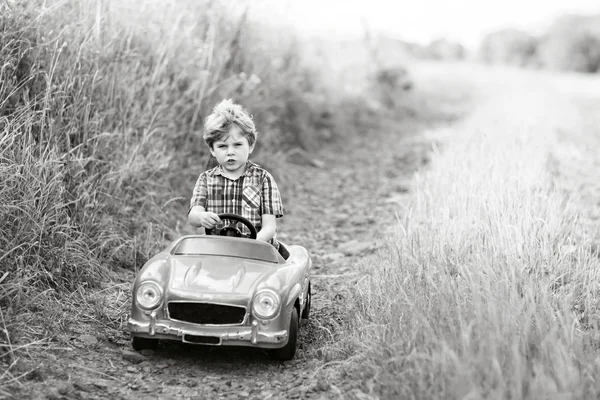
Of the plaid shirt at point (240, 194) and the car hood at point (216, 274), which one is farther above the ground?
the plaid shirt at point (240, 194)

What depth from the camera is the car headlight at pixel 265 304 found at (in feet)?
10.8

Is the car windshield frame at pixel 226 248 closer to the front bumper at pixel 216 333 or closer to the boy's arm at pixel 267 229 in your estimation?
the boy's arm at pixel 267 229

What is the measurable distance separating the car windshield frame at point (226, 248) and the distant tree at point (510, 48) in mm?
51048

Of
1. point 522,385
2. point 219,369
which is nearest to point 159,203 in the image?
point 219,369

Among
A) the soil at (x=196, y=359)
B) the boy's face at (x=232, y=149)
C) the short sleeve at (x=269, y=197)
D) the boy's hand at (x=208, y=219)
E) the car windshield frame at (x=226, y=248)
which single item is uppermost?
the boy's face at (x=232, y=149)

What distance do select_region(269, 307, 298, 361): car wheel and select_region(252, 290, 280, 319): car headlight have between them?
0.19m

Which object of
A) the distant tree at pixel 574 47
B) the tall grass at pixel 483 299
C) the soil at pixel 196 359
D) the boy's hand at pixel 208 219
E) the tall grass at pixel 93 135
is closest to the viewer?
the tall grass at pixel 483 299

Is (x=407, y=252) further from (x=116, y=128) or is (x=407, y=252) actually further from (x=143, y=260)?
(x=116, y=128)

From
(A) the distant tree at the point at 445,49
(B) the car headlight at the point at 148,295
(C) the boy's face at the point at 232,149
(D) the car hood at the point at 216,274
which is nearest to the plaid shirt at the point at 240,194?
(C) the boy's face at the point at 232,149

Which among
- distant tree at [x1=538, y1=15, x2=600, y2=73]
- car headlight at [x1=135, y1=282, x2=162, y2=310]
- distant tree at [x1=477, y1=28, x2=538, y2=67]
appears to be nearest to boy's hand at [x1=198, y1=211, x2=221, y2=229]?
car headlight at [x1=135, y1=282, x2=162, y2=310]

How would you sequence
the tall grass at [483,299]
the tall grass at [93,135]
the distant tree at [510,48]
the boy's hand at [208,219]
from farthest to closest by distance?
1. the distant tree at [510,48]
2. the boy's hand at [208,219]
3. the tall grass at [93,135]
4. the tall grass at [483,299]

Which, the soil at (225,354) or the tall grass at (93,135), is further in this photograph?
the tall grass at (93,135)

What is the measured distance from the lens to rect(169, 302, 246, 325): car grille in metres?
3.31

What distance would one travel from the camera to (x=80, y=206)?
4.42 metres
